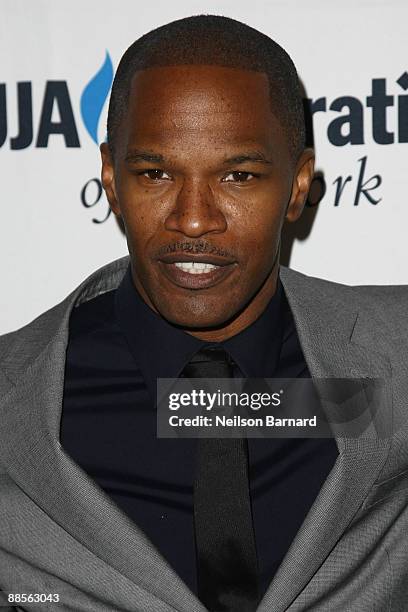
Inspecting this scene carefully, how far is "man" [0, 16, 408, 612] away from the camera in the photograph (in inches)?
68.1

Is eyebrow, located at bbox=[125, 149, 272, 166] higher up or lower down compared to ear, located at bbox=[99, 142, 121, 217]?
higher up

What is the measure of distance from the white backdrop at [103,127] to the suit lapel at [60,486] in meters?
0.54

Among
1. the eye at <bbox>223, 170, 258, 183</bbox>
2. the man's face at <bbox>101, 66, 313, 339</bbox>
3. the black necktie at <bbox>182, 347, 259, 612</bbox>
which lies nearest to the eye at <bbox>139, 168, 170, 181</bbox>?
the man's face at <bbox>101, 66, 313, 339</bbox>

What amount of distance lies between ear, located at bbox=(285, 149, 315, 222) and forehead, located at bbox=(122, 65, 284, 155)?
17 centimetres

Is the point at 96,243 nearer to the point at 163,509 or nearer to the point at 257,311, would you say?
the point at 257,311

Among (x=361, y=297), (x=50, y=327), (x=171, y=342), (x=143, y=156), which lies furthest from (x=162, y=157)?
(x=361, y=297)

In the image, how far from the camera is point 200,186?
1721 mm

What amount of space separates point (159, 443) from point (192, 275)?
0.35 m

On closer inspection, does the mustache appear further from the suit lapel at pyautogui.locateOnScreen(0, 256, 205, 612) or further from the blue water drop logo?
the blue water drop logo

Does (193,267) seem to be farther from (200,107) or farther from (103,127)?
(103,127)

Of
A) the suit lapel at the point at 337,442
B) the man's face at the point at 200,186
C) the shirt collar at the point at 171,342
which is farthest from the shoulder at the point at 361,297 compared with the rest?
the man's face at the point at 200,186

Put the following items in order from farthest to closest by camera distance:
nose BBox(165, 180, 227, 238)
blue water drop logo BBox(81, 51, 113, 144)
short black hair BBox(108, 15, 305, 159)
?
blue water drop logo BBox(81, 51, 113, 144) < short black hair BBox(108, 15, 305, 159) < nose BBox(165, 180, 227, 238)

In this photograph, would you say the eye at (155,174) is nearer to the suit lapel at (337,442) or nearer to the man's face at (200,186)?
the man's face at (200,186)

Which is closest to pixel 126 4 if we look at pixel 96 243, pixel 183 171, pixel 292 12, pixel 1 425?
pixel 292 12
